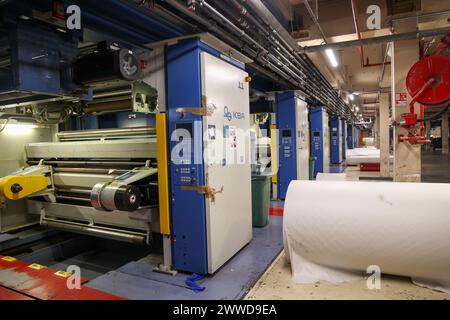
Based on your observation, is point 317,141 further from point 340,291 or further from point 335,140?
point 340,291

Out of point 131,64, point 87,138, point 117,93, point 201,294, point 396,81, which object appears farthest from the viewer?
point 396,81

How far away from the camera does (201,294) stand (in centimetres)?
250

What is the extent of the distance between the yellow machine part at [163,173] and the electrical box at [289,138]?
12.9 ft

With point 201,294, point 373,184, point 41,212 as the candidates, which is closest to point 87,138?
point 41,212

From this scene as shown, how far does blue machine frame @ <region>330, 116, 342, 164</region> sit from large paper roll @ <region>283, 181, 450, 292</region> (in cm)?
1179

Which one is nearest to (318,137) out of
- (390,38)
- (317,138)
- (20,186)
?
(317,138)

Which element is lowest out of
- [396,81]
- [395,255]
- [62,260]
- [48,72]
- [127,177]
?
[62,260]

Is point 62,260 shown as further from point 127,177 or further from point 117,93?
point 117,93

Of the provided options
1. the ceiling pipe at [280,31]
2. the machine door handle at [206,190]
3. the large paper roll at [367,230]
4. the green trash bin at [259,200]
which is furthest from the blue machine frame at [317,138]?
the machine door handle at [206,190]

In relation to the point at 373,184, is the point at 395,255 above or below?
below

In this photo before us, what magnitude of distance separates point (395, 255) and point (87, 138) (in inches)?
143

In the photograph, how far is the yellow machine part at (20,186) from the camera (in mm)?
3098

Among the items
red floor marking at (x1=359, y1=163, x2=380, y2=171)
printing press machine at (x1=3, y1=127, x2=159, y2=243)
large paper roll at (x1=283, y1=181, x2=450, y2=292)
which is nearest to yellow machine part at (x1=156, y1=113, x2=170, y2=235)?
printing press machine at (x1=3, y1=127, x2=159, y2=243)

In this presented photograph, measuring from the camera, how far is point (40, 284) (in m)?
2.58
